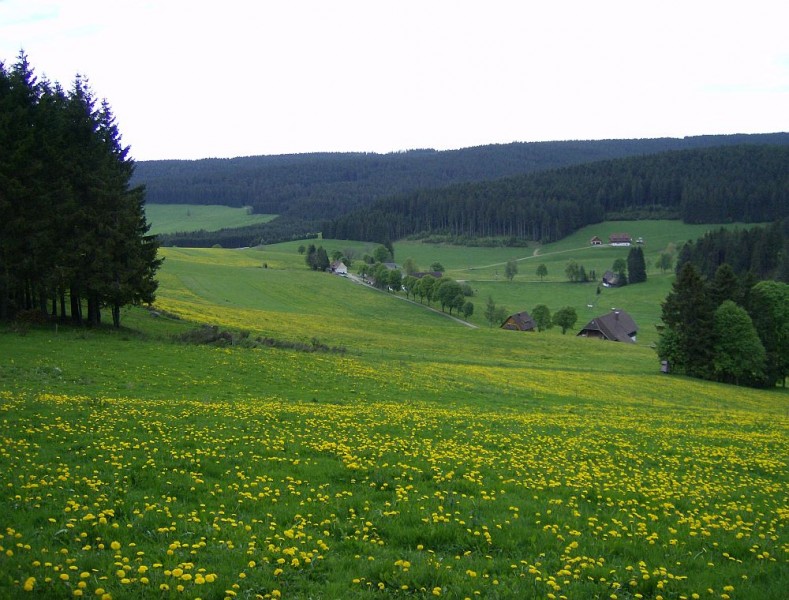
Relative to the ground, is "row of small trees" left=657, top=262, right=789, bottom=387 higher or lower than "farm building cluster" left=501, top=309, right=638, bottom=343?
higher

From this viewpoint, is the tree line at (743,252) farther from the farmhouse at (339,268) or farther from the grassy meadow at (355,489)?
the grassy meadow at (355,489)

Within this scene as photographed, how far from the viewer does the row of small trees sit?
195 feet

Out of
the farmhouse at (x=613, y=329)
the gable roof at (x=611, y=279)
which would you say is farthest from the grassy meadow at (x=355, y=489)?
the gable roof at (x=611, y=279)

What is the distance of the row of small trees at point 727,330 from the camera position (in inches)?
2340

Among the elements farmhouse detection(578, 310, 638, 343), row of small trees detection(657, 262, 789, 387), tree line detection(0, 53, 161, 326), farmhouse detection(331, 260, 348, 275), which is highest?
tree line detection(0, 53, 161, 326)

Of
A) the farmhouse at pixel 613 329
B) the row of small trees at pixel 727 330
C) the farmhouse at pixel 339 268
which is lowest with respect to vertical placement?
the farmhouse at pixel 613 329

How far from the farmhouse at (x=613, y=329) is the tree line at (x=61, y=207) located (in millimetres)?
78526

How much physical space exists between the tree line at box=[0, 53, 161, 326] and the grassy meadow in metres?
6.74

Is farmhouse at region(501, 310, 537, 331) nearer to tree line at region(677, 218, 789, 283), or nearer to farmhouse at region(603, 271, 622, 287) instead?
farmhouse at region(603, 271, 622, 287)

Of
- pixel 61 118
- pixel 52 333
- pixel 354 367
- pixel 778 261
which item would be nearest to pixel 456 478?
pixel 354 367

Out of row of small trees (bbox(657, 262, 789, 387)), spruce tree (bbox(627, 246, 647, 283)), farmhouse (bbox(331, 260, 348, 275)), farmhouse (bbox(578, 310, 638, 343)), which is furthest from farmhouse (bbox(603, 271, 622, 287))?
row of small trees (bbox(657, 262, 789, 387))

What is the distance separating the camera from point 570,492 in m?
13.5

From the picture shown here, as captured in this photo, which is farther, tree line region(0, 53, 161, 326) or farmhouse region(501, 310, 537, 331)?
farmhouse region(501, 310, 537, 331)

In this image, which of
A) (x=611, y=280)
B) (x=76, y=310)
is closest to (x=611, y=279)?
(x=611, y=280)
